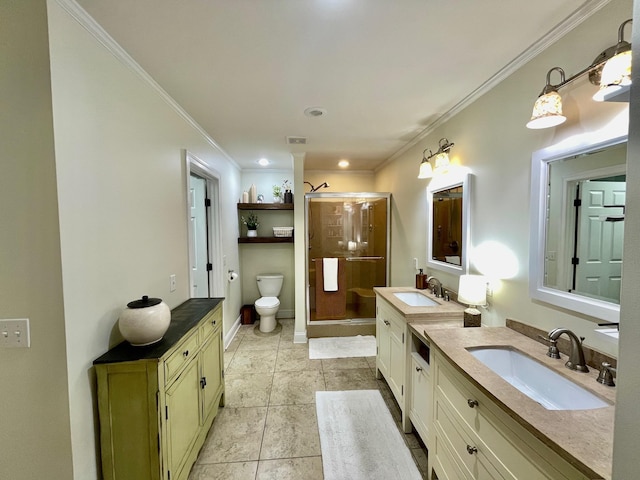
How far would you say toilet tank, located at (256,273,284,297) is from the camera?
4094mm

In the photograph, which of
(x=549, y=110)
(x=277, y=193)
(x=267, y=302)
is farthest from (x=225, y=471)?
(x=277, y=193)

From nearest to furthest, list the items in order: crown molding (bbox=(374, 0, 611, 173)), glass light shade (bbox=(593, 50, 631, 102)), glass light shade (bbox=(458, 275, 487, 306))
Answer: glass light shade (bbox=(593, 50, 631, 102)) → crown molding (bbox=(374, 0, 611, 173)) → glass light shade (bbox=(458, 275, 487, 306))

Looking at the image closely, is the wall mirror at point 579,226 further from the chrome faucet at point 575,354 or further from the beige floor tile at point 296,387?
the beige floor tile at point 296,387

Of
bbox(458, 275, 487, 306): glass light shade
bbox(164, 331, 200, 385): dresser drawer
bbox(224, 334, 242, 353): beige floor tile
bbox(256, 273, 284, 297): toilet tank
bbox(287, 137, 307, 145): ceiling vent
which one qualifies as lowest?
bbox(224, 334, 242, 353): beige floor tile

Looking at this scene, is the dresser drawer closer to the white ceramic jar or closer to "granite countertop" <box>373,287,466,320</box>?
the white ceramic jar

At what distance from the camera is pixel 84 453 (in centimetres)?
116

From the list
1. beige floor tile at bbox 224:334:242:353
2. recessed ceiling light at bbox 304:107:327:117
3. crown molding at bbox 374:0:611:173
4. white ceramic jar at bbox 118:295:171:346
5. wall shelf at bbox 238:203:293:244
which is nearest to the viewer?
crown molding at bbox 374:0:611:173

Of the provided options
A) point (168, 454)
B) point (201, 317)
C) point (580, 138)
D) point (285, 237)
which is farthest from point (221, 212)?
point (580, 138)

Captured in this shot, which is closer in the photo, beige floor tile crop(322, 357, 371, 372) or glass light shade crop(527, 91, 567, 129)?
glass light shade crop(527, 91, 567, 129)

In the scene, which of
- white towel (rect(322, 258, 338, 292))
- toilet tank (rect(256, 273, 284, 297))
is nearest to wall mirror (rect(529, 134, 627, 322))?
white towel (rect(322, 258, 338, 292))

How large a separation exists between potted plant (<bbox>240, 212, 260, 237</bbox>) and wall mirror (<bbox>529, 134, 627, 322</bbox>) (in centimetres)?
354

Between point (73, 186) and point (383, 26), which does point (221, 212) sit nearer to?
point (73, 186)

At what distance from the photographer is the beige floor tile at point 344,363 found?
288cm

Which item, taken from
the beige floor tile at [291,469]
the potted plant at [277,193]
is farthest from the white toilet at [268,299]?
the beige floor tile at [291,469]
